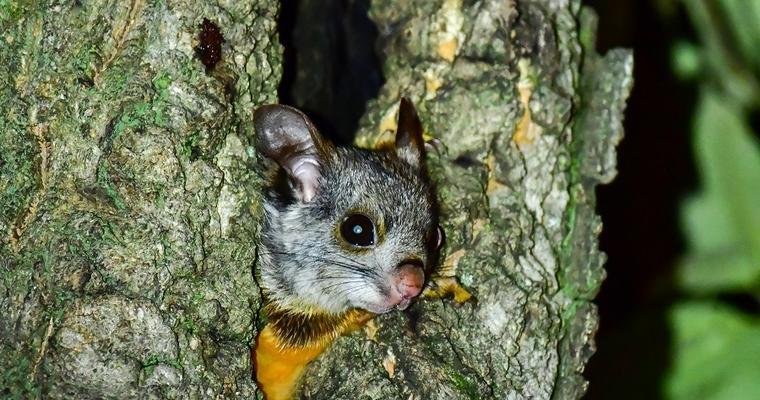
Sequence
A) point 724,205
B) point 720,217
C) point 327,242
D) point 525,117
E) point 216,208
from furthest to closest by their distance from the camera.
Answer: point 720,217, point 724,205, point 525,117, point 327,242, point 216,208

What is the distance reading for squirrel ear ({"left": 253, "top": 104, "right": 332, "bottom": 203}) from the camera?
10.7 feet

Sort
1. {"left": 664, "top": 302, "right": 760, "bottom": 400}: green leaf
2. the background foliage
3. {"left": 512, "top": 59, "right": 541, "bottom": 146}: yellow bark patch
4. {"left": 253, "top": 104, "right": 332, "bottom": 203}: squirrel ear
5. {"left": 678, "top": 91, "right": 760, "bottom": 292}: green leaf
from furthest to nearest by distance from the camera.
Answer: {"left": 678, "top": 91, "right": 760, "bottom": 292}: green leaf < the background foliage < {"left": 664, "top": 302, "right": 760, "bottom": 400}: green leaf < {"left": 512, "top": 59, "right": 541, "bottom": 146}: yellow bark patch < {"left": 253, "top": 104, "right": 332, "bottom": 203}: squirrel ear

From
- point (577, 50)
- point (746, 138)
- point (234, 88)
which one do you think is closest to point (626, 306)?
point (746, 138)

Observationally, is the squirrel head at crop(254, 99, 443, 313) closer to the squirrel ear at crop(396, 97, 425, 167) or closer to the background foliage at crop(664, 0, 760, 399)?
the squirrel ear at crop(396, 97, 425, 167)

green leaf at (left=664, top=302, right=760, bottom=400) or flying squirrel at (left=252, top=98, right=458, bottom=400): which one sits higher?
flying squirrel at (left=252, top=98, right=458, bottom=400)

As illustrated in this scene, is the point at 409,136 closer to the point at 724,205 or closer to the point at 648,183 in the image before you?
the point at 724,205

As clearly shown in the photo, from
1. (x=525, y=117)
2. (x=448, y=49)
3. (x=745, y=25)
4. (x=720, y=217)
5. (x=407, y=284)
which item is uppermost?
(x=745, y=25)

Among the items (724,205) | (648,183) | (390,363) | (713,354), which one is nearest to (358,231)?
(390,363)

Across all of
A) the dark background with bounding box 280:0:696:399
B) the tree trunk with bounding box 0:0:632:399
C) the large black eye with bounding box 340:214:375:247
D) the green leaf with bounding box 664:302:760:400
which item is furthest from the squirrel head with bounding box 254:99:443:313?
the green leaf with bounding box 664:302:760:400

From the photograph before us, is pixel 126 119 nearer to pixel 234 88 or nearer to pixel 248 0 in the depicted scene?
pixel 234 88

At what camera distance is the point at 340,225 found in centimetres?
354

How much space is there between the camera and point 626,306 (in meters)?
6.39

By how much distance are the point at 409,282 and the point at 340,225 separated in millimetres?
371

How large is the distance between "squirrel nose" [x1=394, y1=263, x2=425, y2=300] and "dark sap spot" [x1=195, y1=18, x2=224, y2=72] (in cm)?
92
